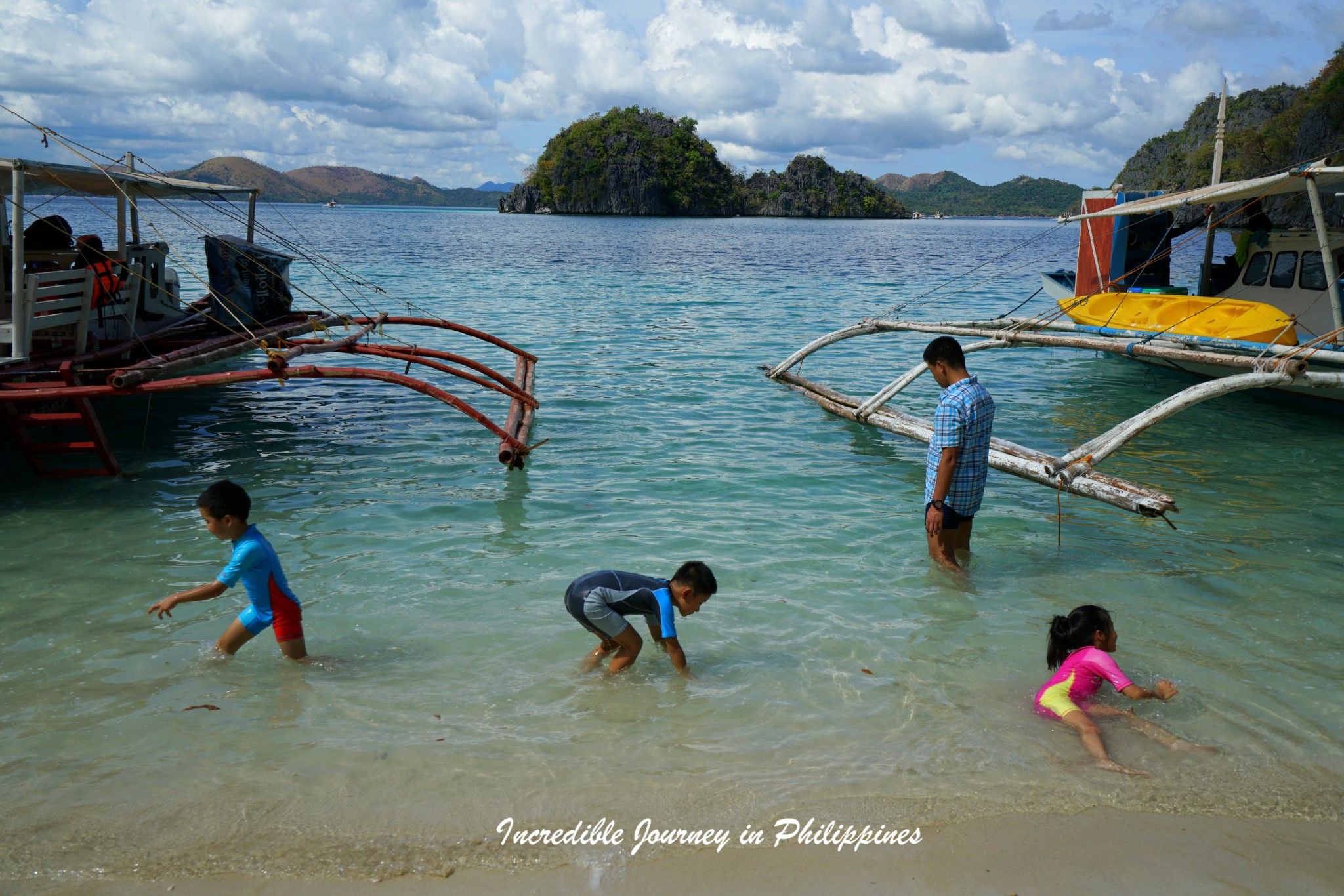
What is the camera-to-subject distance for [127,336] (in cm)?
973

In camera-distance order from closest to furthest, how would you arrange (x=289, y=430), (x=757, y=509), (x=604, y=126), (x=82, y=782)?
(x=82, y=782)
(x=757, y=509)
(x=289, y=430)
(x=604, y=126)

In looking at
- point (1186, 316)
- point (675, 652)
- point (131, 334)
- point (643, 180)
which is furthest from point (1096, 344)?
point (643, 180)

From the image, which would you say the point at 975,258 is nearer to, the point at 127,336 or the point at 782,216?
the point at 127,336

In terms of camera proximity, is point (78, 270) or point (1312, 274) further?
point (1312, 274)

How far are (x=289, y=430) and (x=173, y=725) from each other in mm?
6506

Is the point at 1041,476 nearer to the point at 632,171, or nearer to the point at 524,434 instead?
the point at 524,434

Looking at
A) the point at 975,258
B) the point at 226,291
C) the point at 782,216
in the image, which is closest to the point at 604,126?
the point at 782,216

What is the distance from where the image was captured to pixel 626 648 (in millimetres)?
4828

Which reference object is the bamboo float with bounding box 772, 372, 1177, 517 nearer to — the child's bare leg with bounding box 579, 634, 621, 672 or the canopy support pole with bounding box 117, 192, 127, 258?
the child's bare leg with bounding box 579, 634, 621, 672

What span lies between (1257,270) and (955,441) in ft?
33.3

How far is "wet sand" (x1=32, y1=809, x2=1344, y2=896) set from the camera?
3.32 metres

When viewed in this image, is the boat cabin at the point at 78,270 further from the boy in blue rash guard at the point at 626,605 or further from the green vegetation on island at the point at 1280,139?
the green vegetation on island at the point at 1280,139

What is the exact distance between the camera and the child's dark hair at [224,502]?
4.43 meters

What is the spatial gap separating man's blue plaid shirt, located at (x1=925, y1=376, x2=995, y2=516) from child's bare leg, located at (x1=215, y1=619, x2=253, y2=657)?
4190 mm
